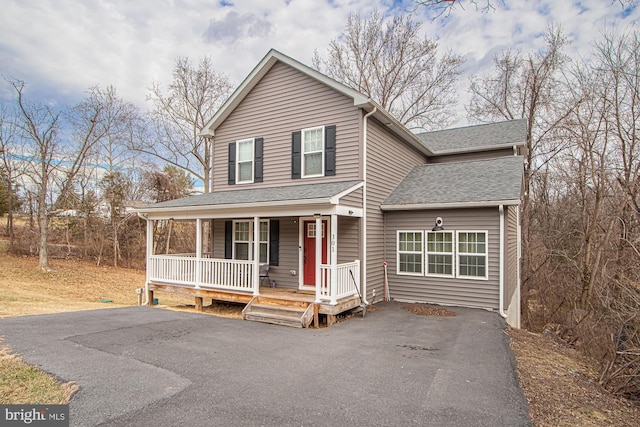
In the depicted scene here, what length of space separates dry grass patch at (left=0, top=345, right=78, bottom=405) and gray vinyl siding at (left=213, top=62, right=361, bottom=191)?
743 centimetres

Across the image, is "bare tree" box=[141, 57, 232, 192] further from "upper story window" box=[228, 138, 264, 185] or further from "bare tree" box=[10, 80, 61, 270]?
"upper story window" box=[228, 138, 264, 185]

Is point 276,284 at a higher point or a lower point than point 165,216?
lower

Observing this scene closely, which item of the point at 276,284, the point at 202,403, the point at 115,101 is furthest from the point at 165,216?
→ the point at 115,101

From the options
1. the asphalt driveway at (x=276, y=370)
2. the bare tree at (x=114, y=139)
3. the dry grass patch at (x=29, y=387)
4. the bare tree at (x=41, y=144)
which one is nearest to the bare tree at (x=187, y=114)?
the bare tree at (x=114, y=139)

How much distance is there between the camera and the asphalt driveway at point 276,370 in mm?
3818

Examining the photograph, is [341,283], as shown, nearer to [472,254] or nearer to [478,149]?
[472,254]

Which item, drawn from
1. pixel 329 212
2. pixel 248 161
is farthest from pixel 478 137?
pixel 329 212

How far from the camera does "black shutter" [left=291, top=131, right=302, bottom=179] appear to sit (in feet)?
35.2

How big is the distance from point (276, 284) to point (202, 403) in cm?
695

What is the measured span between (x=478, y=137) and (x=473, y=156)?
3.55 ft

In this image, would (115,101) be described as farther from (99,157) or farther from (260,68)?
(260,68)

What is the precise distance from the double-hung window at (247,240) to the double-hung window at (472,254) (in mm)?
5735

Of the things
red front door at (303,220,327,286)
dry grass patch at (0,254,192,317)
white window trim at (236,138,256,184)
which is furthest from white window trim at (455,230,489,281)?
dry grass patch at (0,254,192,317)

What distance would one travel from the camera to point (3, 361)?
5.06 meters
